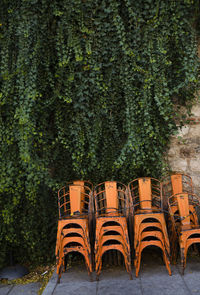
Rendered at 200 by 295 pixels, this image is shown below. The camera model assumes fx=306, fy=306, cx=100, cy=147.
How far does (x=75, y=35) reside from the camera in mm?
4016

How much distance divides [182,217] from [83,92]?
6.66 feet

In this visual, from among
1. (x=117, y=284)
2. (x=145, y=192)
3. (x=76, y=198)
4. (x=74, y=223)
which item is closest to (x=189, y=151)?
(x=145, y=192)

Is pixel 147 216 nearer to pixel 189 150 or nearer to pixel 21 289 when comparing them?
pixel 189 150

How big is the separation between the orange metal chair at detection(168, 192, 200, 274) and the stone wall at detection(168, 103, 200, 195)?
0.44m

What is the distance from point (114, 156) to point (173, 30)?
1817mm

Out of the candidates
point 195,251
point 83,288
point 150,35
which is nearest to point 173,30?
point 150,35

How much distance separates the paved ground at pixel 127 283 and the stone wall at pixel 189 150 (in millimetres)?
1149

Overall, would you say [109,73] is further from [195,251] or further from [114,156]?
[195,251]

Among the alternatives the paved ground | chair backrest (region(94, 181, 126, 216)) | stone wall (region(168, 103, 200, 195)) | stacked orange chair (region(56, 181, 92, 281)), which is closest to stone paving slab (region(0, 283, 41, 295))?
the paved ground

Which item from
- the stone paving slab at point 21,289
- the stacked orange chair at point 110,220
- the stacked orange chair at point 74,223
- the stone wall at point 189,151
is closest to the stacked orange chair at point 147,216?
the stacked orange chair at point 110,220

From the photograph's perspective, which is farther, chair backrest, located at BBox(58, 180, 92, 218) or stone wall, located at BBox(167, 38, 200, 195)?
stone wall, located at BBox(167, 38, 200, 195)

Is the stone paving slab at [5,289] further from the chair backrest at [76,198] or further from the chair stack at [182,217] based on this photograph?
the chair stack at [182,217]

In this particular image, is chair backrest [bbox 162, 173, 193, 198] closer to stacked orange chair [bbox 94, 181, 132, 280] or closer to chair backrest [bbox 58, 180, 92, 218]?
stacked orange chair [bbox 94, 181, 132, 280]

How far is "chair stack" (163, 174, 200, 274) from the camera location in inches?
134
